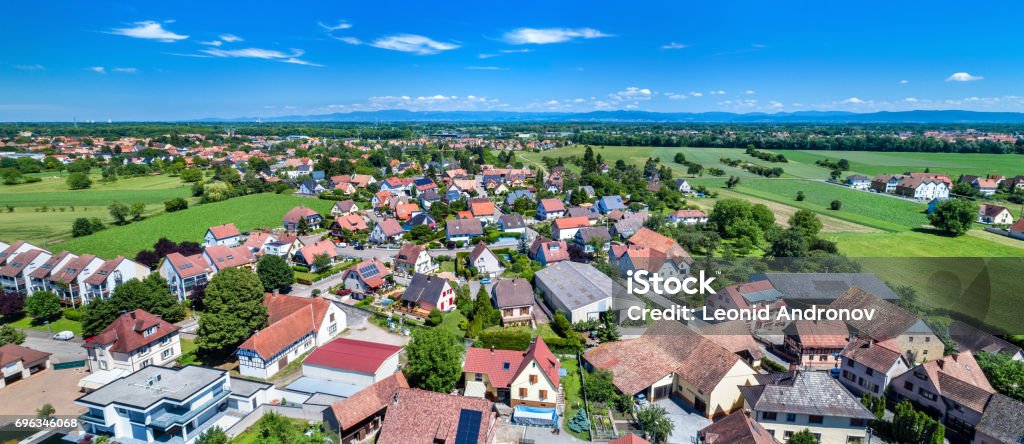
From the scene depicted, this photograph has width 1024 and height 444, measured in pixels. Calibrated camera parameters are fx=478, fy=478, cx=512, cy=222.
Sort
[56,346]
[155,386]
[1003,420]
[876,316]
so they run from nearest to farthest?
[1003,420] → [155,386] → [876,316] → [56,346]

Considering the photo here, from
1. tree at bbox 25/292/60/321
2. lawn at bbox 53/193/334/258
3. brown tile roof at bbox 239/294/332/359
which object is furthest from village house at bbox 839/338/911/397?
lawn at bbox 53/193/334/258

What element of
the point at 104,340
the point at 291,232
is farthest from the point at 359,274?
the point at 291,232

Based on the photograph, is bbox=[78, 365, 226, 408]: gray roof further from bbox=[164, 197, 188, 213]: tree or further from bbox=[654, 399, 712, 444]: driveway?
bbox=[164, 197, 188, 213]: tree

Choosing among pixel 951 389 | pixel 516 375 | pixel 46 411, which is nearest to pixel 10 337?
pixel 46 411

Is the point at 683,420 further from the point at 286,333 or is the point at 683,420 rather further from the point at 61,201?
the point at 61,201

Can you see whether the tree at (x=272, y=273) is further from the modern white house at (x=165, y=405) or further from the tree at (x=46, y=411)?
the tree at (x=46, y=411)

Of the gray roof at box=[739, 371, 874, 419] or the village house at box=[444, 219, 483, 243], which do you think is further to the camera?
the village house at box=[444, 219, 483, 243]
